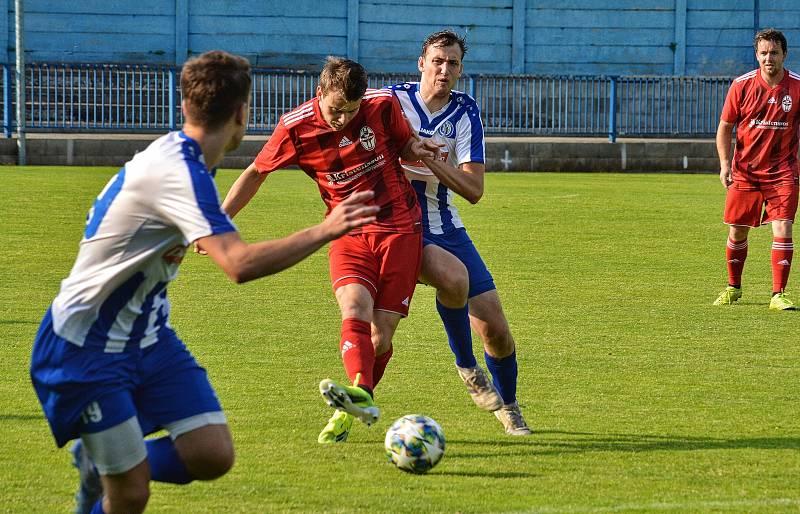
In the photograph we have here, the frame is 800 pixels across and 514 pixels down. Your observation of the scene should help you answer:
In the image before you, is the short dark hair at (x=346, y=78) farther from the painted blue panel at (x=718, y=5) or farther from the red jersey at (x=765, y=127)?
the painted blue panel at (x=718, y=5)

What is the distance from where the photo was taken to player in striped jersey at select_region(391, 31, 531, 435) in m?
6.19

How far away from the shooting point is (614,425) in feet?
20.8

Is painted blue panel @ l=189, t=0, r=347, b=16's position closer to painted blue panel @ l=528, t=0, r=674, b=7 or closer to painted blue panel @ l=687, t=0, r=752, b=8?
painted blue panel @ l=528, t=0, r=674, b=7

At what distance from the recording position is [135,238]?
3852 mm

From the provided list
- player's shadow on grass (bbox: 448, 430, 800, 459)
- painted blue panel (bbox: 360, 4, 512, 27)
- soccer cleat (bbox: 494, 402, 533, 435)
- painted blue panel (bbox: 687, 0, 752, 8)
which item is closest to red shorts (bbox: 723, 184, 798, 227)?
player's shadow on grass (bbox: 448, 430, 800, 459)

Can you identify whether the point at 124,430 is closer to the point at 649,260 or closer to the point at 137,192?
the point at 137,192

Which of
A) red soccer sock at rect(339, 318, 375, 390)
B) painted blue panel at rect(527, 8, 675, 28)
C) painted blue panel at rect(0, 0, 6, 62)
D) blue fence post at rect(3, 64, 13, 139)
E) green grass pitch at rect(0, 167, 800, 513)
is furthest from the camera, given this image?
painted blue panel at rect(527, 8, 675, 28)

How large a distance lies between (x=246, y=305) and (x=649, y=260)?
16.5 feet

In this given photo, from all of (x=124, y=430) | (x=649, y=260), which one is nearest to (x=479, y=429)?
(x=124, y=430)

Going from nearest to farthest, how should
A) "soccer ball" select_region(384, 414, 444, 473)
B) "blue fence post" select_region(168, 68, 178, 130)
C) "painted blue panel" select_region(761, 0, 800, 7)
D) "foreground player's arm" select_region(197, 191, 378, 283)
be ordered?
"foreground player's arm" select_region(197, 191, 378, 283)
"soccer ball" select_region(384, 414, 444, 473)
"blue fence post" select_region(168, 68, 178, 130)
"painted blue panel" select_region(761, 0, 800, 7)

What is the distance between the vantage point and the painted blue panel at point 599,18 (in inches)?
1237

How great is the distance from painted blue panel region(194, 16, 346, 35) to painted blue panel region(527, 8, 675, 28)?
4.93 meters

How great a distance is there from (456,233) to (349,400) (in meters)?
1.69

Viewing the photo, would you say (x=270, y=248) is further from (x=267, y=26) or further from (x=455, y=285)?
(x=267, y=26)
